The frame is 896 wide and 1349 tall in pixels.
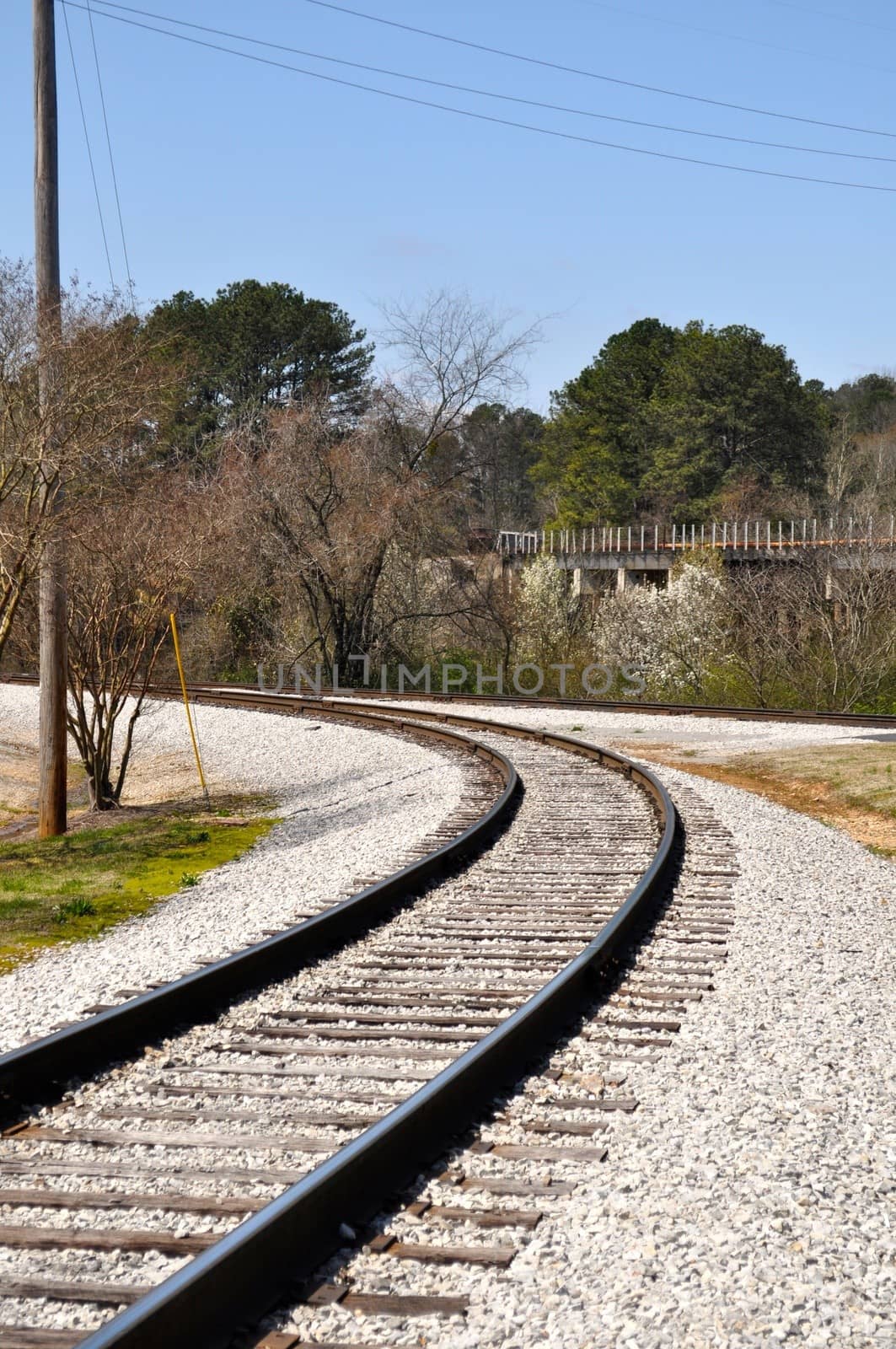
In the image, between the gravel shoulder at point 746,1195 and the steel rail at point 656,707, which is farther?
the steel rail at point 656,707

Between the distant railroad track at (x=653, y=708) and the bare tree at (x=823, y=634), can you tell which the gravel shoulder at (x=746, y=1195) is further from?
the bare tree at (x=823, y=634)

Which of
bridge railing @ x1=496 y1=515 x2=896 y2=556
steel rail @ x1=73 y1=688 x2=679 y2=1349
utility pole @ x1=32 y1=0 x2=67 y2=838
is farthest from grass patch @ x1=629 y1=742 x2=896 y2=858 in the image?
bridge railing @ x1=496 y1=515 x2=896 y2=556

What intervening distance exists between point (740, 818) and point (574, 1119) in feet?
26.2

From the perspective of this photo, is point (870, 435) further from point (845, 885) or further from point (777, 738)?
point (845, 885)

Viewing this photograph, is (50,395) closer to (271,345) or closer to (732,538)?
(732,538)

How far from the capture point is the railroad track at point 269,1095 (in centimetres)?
344

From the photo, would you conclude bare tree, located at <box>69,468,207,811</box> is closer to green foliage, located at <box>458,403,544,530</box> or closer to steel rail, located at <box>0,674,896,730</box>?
steel rail, located at <box>0,674,896,730</box>

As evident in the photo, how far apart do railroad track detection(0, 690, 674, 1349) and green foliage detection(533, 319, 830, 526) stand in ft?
177

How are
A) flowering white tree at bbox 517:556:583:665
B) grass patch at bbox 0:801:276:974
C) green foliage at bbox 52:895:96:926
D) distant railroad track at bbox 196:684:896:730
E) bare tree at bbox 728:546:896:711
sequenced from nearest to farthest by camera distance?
1. grass patch at bbox 0:801:276:974
2. green foliage at bbox 52:895:96:926
3. distant railroad track at bbox 196:684:896:730
4. bare tree at bbox 728:546:896:711
5. flowering white tree at bbox 517:556:583:665

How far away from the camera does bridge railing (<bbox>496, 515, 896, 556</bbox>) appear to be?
30.4 metres

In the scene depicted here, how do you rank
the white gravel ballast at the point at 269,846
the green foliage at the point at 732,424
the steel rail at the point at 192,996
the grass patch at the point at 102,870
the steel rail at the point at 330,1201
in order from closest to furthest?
the steel rail at the point at 330,1201, the steel rail at the point at 192,996, the white gravel ballast at the point at 269,846, the grass patch at the point at 102,870, the green foliage at the point at 732,424

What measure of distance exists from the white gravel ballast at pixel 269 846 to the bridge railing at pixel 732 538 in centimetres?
1393

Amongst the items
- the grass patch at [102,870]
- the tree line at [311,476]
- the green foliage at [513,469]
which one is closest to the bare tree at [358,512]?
the tree line at [311,476]

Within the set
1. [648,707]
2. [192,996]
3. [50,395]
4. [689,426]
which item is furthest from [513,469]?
[192,996]
